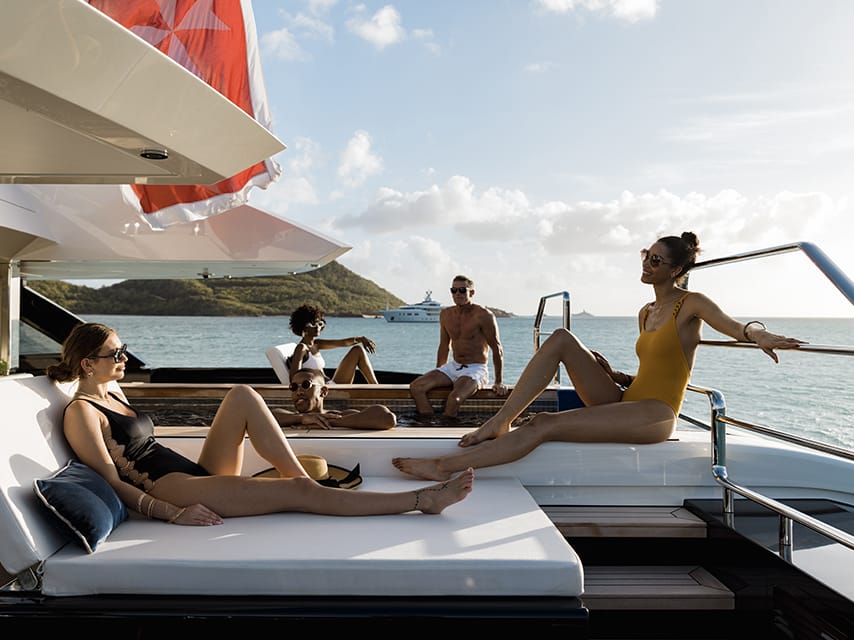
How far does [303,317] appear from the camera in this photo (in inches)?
241

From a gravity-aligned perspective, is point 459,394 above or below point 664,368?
below

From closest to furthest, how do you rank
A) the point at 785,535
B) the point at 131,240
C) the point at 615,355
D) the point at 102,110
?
the point at 102,110, the point at 785,535, the point at 131,240, the point at 615,355

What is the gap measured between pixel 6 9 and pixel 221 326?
50.3 m

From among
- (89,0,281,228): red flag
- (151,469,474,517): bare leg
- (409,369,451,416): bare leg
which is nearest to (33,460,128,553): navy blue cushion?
(151,469,474,517): bare leg

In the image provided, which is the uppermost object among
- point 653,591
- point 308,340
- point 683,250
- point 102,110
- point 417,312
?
point 417,312

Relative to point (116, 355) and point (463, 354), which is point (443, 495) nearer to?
point (116, 355)

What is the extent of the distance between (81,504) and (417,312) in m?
54.4

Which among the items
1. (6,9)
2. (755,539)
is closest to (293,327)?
(755,539)

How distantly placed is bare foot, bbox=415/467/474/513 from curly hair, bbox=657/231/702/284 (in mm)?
1453

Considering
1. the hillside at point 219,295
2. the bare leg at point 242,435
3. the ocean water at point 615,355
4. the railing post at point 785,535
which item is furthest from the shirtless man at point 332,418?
the hillside at point 219,295

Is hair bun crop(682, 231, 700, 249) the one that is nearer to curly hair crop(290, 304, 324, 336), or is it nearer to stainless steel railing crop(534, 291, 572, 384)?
stainless steel railing crop(534, 291, 572, 384)

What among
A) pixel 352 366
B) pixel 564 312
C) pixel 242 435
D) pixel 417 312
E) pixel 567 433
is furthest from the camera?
pixel 417 312

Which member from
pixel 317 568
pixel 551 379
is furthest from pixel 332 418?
pixel 317 568

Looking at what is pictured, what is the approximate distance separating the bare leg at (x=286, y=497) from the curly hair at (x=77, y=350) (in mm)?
558
